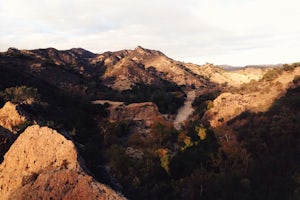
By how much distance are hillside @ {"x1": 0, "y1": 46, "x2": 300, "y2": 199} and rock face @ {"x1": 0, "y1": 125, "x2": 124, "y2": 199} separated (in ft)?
0.13

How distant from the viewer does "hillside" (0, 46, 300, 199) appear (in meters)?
15.0

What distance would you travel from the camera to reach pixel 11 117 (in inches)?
1265

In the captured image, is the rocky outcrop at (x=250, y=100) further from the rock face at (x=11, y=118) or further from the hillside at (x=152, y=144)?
the rock face at (x=11, y=118)

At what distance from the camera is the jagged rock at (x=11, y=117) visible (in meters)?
30.5

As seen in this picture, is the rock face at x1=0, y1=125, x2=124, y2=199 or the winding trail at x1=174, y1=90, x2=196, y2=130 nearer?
the rock face at x1=0, y1=125, x2=124, y2=199

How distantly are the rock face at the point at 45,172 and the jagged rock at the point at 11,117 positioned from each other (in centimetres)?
1444

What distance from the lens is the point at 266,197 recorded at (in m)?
28.1

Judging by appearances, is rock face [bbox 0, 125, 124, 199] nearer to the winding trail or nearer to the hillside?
the hillside

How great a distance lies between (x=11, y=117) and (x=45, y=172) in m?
19.5

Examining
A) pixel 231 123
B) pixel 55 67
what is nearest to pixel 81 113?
pixel 231 123

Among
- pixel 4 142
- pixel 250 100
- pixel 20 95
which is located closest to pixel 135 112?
pixel 250 100

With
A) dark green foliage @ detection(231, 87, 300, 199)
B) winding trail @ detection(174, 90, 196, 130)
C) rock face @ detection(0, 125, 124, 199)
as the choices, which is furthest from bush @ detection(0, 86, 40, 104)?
rock face @ detection(0, 125, 124, 199)

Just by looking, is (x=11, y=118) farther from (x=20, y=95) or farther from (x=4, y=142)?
(x=20, y=95)

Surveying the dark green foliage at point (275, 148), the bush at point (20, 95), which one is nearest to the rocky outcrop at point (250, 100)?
the dark green foliage at point (275, 148)
